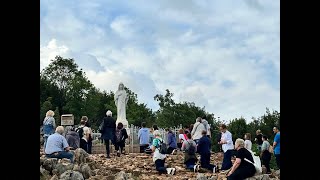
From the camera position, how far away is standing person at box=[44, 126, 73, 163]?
9805 millimetres

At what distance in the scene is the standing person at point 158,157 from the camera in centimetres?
1109

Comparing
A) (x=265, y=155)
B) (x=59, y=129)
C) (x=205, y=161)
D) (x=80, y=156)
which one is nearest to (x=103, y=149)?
(x=80, y=156)

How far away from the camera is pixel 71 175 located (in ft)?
34.1

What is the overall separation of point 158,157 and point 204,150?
3.21ft

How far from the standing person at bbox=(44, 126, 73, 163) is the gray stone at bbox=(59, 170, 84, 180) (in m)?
0.32

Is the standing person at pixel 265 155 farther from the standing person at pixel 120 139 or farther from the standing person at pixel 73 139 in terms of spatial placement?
the standing person at pixel 73 139

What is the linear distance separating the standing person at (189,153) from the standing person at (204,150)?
0.44ft

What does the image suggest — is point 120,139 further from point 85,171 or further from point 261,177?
point 261,177

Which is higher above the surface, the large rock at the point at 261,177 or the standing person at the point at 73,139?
the standing person at the point at 73,139

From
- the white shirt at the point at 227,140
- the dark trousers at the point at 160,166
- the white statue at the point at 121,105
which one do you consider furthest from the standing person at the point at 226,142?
the white statue at the point at 121,105

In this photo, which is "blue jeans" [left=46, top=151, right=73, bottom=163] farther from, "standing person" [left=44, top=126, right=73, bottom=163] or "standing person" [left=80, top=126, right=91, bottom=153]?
"standing person" [left=80, top=126, right=91, bottom=153]

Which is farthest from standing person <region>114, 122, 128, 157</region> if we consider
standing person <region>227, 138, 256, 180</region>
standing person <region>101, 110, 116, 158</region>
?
standing person <region>227, 138, 256, 180</region>
